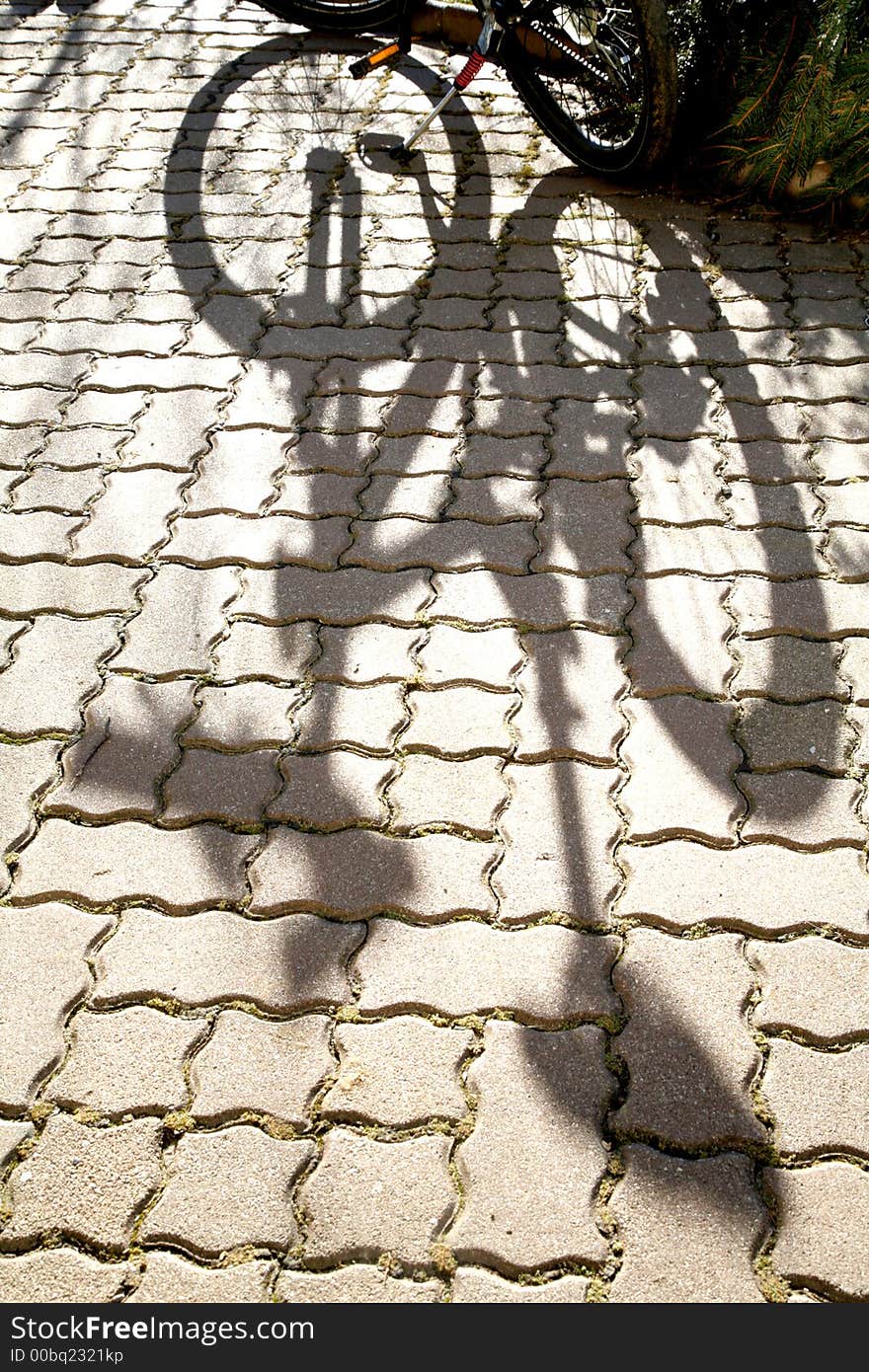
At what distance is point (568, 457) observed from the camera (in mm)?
3648

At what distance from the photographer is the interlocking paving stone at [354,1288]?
1.90m

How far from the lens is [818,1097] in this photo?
2.14 meters

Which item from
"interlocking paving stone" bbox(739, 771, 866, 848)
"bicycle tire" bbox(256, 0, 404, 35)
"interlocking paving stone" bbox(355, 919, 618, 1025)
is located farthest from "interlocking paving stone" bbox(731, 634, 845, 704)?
"bicycle tire" bbox(256, 0, 404, 35)

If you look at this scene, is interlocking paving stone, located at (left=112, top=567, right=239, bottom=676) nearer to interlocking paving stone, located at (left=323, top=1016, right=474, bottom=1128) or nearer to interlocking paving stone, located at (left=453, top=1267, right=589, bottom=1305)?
interlocking paving stone, located at (left=323, top=1016, right=474, bottom=1128)

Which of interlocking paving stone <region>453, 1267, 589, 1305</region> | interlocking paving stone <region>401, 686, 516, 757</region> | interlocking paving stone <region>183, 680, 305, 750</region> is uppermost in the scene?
interlocking paving stone <region>401, 686, 516, 757</region>

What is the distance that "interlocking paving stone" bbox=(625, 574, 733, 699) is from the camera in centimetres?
291

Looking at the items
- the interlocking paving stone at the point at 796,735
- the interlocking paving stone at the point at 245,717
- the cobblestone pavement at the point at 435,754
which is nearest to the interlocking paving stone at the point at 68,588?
the cobblestone pavement at the point at 435,754

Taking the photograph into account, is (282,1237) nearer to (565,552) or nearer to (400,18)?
(565,552)

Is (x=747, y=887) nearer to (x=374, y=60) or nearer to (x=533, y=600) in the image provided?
(x=533, y=600)

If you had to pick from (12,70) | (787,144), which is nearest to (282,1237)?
(787,144)

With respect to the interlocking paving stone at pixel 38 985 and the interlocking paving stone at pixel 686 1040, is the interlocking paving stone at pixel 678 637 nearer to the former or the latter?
the interlocking paving stone at pixel 686 1040

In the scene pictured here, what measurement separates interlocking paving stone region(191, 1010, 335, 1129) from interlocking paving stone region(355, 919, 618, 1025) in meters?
0.12
